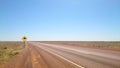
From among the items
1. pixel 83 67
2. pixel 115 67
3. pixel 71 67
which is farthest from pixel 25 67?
pixel 115 67

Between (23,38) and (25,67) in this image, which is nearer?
(25,67)

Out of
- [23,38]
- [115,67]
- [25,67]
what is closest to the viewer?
[115,67]

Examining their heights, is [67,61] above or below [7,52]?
below

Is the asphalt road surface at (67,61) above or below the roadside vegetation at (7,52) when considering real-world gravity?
below

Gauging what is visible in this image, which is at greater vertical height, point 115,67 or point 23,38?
point 23,38

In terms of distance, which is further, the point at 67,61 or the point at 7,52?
the point at 7,52

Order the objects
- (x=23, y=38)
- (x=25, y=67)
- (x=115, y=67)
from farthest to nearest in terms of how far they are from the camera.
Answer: (x=23, y=38) → (x=25, y=67) → (x=115, y=67)

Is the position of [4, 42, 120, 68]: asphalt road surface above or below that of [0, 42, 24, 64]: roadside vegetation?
below

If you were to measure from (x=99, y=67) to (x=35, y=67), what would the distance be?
13.3 feet

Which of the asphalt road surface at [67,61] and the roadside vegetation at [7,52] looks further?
the roadside vegetation at [7,52]

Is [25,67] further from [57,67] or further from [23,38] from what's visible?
[23,38]

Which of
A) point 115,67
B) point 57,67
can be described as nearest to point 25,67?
point 57,67

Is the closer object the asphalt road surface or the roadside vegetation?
the asphalt road surface

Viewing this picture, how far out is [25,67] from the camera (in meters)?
9.51
